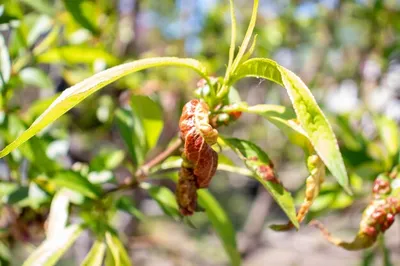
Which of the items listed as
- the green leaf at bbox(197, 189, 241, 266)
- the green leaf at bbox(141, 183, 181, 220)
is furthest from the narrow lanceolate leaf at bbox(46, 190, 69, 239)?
the green leaf at bbox(197, 189, 241, 266)

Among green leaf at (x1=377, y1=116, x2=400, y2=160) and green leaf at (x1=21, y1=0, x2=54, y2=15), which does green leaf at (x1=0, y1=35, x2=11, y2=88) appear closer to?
green leaf at (x1=21, y1=0, x2=54, y2=15)

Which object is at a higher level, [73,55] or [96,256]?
[73,55]

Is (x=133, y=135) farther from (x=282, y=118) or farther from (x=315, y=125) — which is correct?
(x=315, y=125)

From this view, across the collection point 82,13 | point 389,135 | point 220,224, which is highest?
point 82,13

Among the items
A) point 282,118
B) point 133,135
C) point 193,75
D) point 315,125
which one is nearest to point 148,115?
point 133,135

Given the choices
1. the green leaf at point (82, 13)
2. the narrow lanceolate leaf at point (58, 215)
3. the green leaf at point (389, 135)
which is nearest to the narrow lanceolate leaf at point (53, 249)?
the narrow lanceolate leaf at point (58, 215)

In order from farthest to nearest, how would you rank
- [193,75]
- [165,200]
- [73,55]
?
[193,75], [73,55], [165,200]

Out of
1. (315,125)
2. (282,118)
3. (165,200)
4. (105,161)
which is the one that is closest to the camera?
(315,125)
